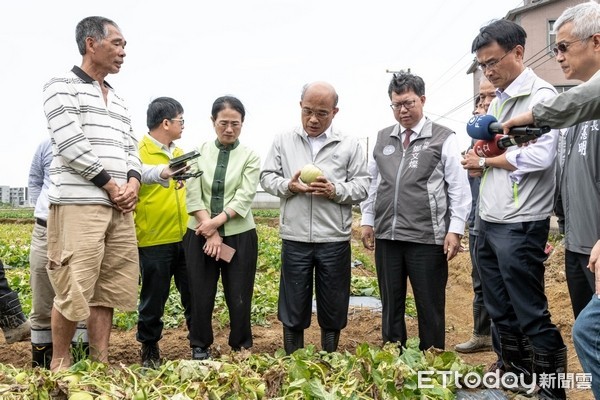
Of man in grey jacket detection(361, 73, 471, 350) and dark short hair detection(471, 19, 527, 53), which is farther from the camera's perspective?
man in grey jacket detection(361, 73, 471, 350)

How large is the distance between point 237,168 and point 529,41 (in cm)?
2394

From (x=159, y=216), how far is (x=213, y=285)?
694mm

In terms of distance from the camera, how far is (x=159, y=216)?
411cm

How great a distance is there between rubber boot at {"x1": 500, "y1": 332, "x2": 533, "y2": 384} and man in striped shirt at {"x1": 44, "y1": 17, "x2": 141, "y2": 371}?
2343mm

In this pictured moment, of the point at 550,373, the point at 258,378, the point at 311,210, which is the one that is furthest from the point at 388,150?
the point at 258,378

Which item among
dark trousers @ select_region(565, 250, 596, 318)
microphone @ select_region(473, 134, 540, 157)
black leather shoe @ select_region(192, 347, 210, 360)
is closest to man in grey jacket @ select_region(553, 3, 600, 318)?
dark trousers @ select_region(565, 250, 596, 318)

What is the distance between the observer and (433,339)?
12.0 feet

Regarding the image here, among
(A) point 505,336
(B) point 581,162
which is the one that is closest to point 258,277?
(A) point 505,336

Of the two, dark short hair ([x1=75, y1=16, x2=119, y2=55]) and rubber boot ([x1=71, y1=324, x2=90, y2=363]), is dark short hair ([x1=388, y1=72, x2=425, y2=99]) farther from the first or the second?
rubber boot ([x1=71, y1=324, x2=90, y2=363])

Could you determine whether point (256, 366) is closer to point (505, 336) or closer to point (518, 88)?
point (505, 336)

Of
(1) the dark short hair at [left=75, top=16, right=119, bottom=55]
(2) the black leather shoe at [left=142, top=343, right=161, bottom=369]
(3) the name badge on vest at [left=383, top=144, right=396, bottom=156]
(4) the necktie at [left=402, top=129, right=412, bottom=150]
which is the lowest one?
(2) the black leather shoe at [left=142, top=343, right=161, bottom=369]

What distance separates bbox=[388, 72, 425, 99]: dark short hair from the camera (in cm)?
375

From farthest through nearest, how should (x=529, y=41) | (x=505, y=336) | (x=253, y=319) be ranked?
(x=529, y=41) < (x=253, y=319) < (x=505, y=336)

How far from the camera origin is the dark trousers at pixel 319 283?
3.73 m
